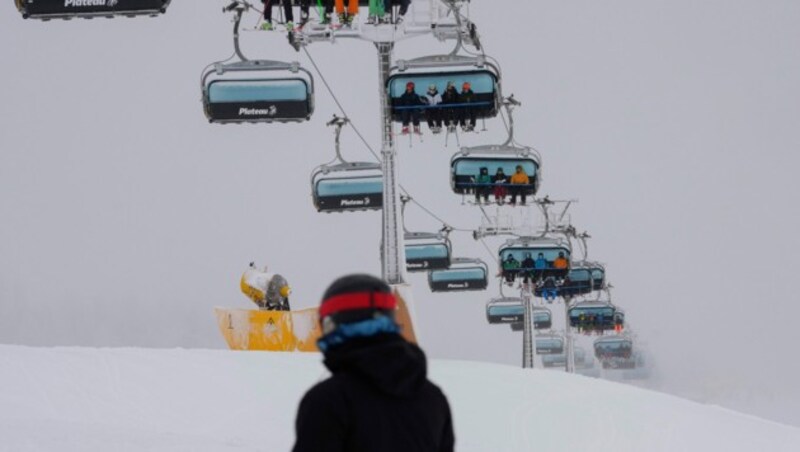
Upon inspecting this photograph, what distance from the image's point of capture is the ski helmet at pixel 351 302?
2.99 metres

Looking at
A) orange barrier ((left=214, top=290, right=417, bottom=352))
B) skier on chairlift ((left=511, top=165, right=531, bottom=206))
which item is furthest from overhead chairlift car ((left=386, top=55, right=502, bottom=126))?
skier on chairlift ((left=511, top=165, right=531, bottom=206))

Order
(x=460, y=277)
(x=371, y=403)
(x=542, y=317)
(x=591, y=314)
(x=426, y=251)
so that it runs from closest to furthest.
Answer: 1. (x=371, y=403)
2. (x=426, y=251)
3. (x=460, y=277)
4. (x=591, y=314)
5. (x=542, y=317)

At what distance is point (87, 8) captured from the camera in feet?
40.2

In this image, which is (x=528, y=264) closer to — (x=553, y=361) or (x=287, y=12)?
(x=287, y=12)

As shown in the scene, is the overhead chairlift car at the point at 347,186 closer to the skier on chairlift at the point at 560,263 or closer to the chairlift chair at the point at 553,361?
the skier on chairlift at the point at 560,263

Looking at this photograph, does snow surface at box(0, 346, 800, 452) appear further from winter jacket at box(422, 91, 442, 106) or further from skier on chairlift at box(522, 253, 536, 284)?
skier on chairlift at box(522, 253, 536, 284)

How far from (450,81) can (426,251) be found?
53.3 ft

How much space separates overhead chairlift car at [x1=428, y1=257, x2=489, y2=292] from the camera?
3931 centimetres

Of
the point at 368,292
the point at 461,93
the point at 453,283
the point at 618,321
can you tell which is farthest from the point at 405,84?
the point at 618,321

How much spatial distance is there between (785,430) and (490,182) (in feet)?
32.8

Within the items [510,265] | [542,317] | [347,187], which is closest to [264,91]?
[347,187]

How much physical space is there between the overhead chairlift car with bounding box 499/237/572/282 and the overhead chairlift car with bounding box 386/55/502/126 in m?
14.4

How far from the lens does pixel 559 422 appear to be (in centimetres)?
1343

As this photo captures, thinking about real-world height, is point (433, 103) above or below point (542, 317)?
above
